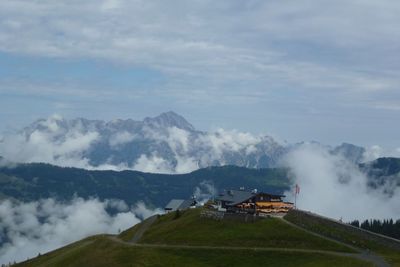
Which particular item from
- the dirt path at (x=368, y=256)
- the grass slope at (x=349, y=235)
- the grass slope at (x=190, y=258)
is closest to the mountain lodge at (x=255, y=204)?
the grass slope at (x=349, y=235)

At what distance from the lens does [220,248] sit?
12488cm

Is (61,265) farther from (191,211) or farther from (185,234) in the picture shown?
(191,211)

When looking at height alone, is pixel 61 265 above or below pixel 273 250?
below

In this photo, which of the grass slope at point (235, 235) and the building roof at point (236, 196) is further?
the building roof at point (236, 196)

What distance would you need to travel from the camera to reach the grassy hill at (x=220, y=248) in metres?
115

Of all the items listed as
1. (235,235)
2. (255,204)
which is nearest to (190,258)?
(235,235)

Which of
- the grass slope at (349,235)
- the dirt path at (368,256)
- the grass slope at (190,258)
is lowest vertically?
the grass slope at (190,258)

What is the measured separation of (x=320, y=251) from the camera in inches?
4606

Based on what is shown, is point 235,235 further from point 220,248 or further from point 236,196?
point 236,196

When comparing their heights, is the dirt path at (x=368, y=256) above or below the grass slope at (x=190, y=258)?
above

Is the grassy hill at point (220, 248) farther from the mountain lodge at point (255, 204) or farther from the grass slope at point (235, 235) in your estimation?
the mountain lodge at point (255, 204)

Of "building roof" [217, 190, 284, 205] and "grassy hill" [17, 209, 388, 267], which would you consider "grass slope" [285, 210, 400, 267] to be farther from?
"building roof" [217, 190, 284, 205]

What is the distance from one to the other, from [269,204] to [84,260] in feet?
189

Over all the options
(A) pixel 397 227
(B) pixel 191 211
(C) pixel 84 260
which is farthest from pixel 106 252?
(A) pixel 397 227
